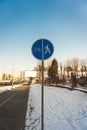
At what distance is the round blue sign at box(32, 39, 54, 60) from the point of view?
24.0 feet

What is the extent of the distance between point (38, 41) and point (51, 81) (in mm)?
67680

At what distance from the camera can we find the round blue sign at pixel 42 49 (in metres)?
7.31

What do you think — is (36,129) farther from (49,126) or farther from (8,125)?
(8,125)

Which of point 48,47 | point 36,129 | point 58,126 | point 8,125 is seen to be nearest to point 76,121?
point 58,126

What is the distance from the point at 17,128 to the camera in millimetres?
9328

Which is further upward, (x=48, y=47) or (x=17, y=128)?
(x=48, y=47)

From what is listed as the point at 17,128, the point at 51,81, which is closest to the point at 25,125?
the point at 17,128

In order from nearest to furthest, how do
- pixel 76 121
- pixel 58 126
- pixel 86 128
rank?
pixel 86 128 < pixel 58 126 < pixel 76 121

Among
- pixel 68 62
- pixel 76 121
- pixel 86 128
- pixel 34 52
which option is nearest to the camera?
pixel 34 52

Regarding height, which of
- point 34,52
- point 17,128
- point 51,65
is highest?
point 51,65

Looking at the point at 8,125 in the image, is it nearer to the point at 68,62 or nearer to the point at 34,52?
the point at 34,52

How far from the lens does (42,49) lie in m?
7.35

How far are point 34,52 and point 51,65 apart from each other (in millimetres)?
86171

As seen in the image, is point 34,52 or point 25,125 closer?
point 34,52
